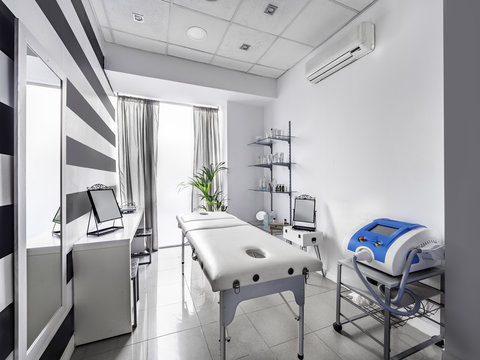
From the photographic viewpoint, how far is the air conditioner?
2.03m

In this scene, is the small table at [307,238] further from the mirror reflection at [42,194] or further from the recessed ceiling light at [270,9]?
the recessed ceiling light at [270,9]

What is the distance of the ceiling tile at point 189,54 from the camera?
283 cm

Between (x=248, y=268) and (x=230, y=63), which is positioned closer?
(x=248, y=268)

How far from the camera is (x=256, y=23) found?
241 cm

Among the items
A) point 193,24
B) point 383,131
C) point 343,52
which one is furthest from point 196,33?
point 383,131

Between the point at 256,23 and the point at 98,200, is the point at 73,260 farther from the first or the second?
the point at 256,23

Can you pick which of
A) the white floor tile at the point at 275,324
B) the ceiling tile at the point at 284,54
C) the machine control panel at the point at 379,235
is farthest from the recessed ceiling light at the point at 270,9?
the white floor tile at the point at 275,324

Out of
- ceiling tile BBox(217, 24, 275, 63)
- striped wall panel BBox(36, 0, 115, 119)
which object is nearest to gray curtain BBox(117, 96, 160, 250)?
striped wall panel BBox(36, 0, 115, 119)

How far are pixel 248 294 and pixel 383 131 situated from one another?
1881 mm

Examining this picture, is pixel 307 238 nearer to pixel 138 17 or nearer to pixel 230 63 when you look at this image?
pixel 230 63

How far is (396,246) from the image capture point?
145 centimetres

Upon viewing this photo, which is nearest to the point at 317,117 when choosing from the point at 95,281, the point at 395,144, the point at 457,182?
the point at 395,144

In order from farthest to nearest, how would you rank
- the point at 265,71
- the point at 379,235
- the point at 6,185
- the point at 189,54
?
the point at 265,71
the point at 189,54
the point at 379,235
the point at 6,185

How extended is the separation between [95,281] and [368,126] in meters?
2.75
